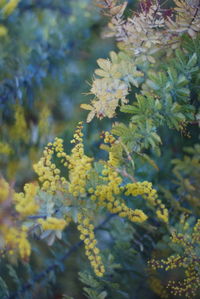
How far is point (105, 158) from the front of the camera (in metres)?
1.91

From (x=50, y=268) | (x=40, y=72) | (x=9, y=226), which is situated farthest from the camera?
(x=40, y=72)

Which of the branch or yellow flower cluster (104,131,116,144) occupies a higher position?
yellow flower cluster (104,131,116,144)

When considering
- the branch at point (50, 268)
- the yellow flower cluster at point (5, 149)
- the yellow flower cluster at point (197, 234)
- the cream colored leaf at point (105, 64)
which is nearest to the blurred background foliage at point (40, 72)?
the yellow flower cluster at point (5, 149)

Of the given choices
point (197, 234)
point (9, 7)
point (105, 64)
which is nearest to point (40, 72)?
point (9, 7)

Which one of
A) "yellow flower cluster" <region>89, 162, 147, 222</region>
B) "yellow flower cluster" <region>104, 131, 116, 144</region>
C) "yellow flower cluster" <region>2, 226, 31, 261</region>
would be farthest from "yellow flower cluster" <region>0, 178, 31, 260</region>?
"yellow flower cluster" <region>104, 131, 116, 144</region>

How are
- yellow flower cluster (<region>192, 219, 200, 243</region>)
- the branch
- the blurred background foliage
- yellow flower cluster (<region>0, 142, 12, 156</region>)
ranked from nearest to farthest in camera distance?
yellow flower cluster (<region>192, 219, 200, 243</region>)
the branch
yellow flower cluster (<region>0, 142, 12, 156</region>)
the blurred background foliage

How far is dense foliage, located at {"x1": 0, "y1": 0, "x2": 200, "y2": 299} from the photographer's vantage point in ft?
3.96

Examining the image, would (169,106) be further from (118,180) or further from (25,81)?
(25,81)

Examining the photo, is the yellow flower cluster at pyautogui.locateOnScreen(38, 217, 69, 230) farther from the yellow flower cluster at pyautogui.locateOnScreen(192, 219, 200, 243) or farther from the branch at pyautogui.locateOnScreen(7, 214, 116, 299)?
the branch at pyautogui.locateOnScreen(7, 214, 116, 299)

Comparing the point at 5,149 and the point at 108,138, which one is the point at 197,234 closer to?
the point at 108,138

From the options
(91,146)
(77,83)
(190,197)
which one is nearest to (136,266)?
(91,146)

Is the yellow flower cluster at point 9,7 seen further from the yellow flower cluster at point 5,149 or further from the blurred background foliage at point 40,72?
the yellow flower cluster at point 5,149

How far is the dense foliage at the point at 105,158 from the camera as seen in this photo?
1.21 meters

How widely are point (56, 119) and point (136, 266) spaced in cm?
108
